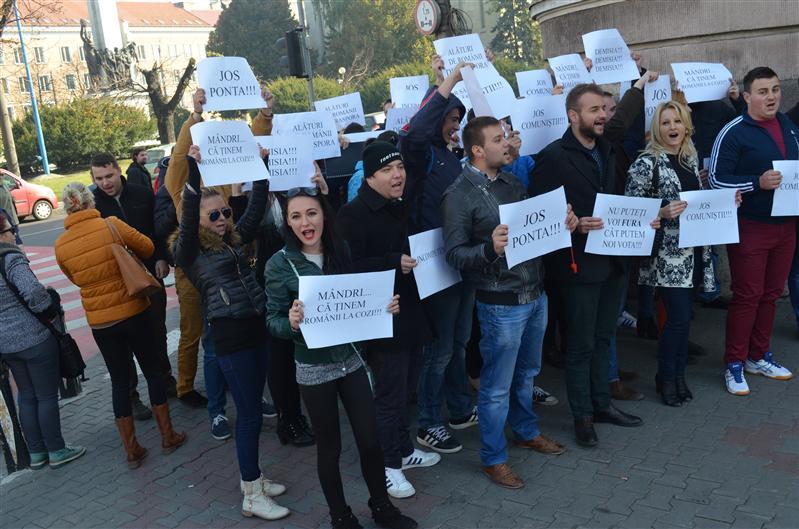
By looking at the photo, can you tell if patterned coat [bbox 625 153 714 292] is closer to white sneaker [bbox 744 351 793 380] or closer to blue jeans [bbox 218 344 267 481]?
white sneaker [bbox 744 351 793 380]

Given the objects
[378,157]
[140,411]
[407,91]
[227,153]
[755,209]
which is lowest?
[140,411]

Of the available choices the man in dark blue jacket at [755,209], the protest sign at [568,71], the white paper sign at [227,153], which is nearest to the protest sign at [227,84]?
the white paper sign at [227,153]

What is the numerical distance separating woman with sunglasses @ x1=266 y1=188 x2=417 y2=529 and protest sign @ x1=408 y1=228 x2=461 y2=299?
39 centimetres

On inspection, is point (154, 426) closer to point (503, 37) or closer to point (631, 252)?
point (631, 252)

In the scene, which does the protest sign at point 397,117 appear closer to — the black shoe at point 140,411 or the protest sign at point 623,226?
the protest sign at point 623,226

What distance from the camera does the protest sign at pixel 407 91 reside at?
7.05 meters

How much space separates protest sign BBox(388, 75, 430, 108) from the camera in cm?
705

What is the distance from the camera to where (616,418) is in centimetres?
484

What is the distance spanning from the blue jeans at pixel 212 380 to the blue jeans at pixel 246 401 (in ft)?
3.60

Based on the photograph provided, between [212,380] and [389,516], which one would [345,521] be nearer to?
[389,516]

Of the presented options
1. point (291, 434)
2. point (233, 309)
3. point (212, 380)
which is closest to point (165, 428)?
point (212, 380)

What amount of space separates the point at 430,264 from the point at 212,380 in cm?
205

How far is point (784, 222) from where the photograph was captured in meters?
5.09

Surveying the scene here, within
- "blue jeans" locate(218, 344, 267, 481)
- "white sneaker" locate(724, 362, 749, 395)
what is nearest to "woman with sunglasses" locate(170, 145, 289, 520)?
"blue jeans" locate(218, 344, 267, 481)
